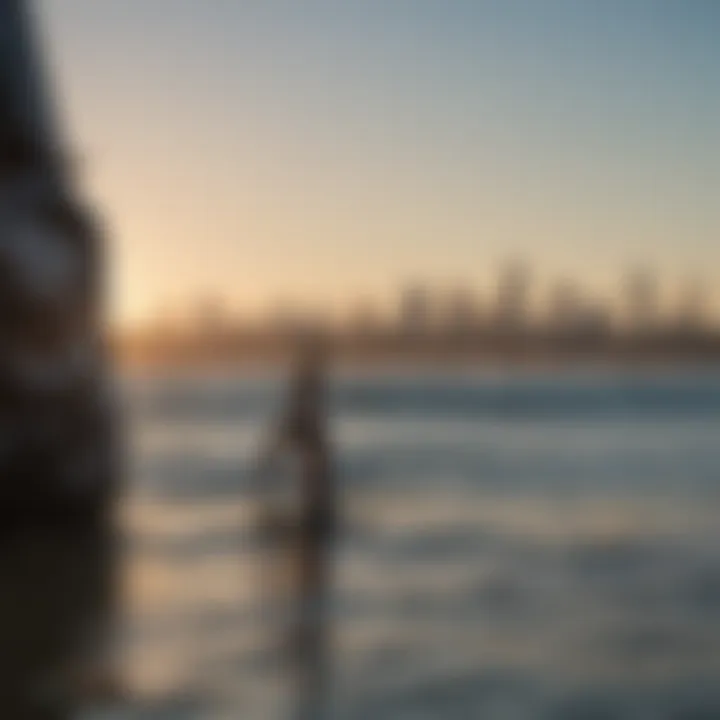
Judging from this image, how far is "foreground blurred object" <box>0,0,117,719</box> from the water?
0.12 meters

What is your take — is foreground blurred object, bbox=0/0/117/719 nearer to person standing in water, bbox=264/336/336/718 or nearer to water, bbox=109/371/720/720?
water, bbox=109/371/720/720

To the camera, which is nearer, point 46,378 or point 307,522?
point 46,378

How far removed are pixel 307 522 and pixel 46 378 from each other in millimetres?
779

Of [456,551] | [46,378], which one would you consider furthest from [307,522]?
[46,378]

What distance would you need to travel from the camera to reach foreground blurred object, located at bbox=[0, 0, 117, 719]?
2.41 m

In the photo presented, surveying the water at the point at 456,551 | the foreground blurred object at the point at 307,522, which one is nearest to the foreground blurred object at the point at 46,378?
the water at the point at 456,551

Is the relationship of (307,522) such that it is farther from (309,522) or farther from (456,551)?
(456,551)

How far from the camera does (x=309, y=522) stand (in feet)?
9.75

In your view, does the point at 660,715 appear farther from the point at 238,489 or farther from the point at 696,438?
the point at 696,438

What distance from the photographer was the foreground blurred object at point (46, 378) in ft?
7.90

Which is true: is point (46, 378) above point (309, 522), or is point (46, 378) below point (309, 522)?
above

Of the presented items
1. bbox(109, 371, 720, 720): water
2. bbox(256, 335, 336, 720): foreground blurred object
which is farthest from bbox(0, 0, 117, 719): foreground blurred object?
bbox(256, 335, 336, 720): foreground blurred object

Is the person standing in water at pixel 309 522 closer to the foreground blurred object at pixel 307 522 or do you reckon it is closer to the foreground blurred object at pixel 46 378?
the foreground blurred object at pixel 307 522

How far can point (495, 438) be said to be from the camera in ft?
14.3
